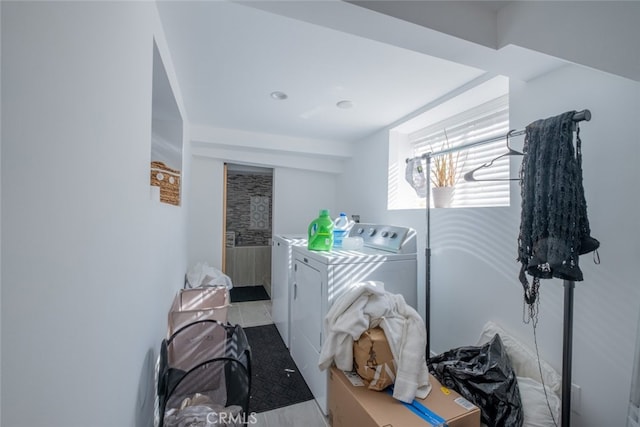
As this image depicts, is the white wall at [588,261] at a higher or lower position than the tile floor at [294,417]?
higher

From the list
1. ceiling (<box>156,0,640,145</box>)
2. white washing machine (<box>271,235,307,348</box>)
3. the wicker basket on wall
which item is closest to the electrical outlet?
ceiling (<box>156,0,640,145</box>)

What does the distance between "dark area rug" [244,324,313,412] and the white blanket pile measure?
59 centimetres

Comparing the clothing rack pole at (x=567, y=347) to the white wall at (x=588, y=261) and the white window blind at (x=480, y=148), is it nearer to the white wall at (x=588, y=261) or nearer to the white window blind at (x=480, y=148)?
the white wall at (x=588, y=261)

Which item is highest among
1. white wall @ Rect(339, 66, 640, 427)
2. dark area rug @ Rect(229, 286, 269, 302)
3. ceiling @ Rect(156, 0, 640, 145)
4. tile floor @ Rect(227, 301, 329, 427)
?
ceiling @ Rect(156, 0, 640, 145)

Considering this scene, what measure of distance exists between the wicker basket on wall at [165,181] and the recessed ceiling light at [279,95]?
3.20 feet

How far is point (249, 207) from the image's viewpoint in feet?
16.9

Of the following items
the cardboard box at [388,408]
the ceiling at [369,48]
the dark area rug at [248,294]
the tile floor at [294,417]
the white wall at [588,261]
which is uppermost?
the ceiling at [369,48]

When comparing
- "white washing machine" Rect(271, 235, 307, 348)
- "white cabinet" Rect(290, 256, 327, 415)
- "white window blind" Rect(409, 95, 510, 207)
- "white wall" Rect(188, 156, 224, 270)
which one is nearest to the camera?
"white cabinet" Rect(290, 256, 327, 415)

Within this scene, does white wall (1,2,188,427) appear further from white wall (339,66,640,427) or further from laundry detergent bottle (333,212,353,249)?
white wall (339,66,640,427)

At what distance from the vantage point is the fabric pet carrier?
3.54ft

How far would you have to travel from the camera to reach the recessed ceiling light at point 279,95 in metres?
2.07

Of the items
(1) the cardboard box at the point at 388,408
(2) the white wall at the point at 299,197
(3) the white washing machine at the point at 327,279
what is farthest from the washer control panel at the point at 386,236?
(2) the white wall at the point at 299,197

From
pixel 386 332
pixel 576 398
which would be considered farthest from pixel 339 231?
pixel 576 398

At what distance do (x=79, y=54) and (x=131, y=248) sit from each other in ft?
1.96
